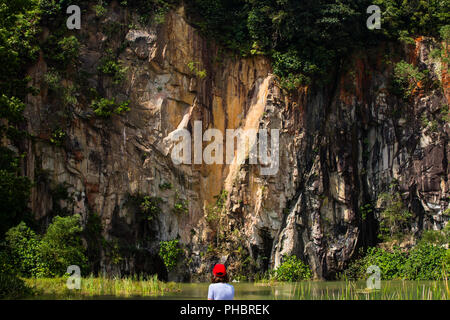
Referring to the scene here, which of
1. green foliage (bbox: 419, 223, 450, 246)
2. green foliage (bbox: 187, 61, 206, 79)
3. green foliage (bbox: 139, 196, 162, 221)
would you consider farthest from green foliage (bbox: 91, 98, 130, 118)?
green foliage (bbox: 419, 223, 450, 246)

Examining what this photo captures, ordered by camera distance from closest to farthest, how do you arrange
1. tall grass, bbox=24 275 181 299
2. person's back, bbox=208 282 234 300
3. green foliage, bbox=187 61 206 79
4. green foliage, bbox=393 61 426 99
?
person's back, bbox=208 282 234 300 → tall grass, bbox=24 275 181 299 → green foliage, bbox=187 61 206 79 → green foliage, bbox=393 61 426 99

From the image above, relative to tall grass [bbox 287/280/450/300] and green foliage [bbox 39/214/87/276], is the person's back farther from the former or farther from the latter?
green foliage [bbox 39/214/87/276]

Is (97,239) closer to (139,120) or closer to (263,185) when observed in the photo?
(139,120)

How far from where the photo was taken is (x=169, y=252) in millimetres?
19812

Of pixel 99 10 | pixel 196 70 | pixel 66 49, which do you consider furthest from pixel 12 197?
pixel 196 70

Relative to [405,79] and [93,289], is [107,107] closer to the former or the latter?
[93,289]

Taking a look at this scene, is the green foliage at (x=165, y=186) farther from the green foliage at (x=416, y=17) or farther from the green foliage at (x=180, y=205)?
the green foliage at (x=416, y=17)

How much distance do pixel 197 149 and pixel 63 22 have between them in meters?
7.66

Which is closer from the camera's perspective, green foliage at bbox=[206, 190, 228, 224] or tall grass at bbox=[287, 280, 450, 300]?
tall grass at bbox=[287, 280, 450, 300]

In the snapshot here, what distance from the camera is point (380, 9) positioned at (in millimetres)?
22484

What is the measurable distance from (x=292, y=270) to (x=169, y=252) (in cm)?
495

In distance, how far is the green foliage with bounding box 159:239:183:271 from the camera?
1972cm

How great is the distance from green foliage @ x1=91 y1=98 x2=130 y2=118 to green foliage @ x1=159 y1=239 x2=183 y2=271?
5680 millimetres
